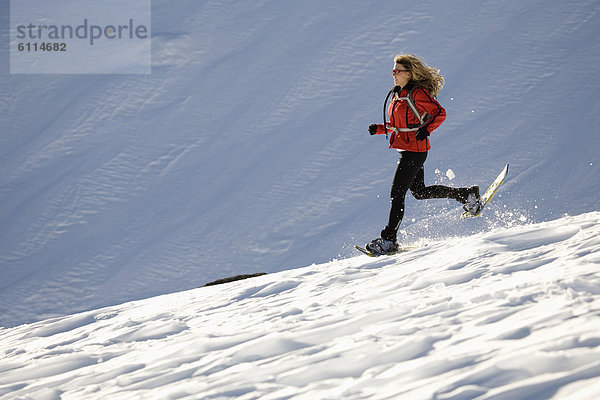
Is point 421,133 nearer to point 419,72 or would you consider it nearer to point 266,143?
point 419,72

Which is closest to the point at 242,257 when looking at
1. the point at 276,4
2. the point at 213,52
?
the point at 213,52

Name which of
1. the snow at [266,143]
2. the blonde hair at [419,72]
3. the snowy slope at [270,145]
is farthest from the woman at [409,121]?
the snowy slope at [270,145]

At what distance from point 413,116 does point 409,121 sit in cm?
5

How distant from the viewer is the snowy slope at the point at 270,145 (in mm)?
10719

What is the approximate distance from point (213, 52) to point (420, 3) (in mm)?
5133

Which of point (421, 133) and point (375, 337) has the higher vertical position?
point (421, 133)

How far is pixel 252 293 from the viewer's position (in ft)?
11.7

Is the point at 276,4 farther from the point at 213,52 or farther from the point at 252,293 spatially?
the point at 252,293

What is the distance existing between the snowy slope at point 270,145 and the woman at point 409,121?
616 centimetres

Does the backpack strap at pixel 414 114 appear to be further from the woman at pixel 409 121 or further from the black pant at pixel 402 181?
the black pant at pixel 402 181

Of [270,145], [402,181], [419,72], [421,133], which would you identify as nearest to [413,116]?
[421,133]

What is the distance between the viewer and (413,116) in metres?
4.03

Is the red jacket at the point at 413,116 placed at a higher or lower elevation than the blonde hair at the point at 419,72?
lower

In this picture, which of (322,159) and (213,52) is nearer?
(322,159)
